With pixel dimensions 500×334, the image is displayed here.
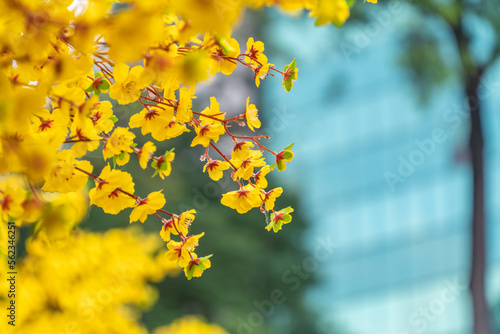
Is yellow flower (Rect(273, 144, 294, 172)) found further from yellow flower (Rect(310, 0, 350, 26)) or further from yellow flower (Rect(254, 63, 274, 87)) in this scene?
yellow flower (Rect(310, 0, 350, 26))

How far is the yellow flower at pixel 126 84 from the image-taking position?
84cm

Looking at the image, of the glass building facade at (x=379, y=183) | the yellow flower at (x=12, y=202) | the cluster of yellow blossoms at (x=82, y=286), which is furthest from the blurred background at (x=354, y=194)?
the yellow flower at (x=12, y=202)

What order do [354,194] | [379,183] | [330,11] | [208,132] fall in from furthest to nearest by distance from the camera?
[354,194]
[379,183]
[208,132]
[330,11]

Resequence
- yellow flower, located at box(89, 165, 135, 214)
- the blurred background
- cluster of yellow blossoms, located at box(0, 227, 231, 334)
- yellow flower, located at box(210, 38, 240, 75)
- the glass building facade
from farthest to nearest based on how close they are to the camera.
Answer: the glass building facade < the blurred background < cluster of yellow blossoms, located at box(0, 227, 231, 334) < yellow flower, located at box(89, 165, 135, 214) < yellow flower, located at box(210, 38, 240, 75)

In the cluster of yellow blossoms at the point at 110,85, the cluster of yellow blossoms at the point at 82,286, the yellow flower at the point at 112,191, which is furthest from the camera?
the cluster of yellow blossoms at the point at 82,286

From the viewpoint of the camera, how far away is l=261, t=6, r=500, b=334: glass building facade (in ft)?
30.0

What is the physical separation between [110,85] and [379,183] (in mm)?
10643

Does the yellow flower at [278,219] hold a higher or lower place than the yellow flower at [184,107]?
lower

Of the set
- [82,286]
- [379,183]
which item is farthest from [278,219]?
[379,183]

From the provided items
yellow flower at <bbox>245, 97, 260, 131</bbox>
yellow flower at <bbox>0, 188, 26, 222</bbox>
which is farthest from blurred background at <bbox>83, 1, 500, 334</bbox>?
yellow flower at <bbox>0, 188, 26, 222</bbox>

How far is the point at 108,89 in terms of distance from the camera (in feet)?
3.02

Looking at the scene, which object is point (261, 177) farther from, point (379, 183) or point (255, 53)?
point (379, 183)

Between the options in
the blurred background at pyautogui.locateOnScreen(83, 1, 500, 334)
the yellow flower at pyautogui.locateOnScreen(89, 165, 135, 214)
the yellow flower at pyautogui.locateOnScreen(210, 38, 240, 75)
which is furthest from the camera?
the blurred background at pyautogui.locateOnScreen(83, 1, 500, 334)

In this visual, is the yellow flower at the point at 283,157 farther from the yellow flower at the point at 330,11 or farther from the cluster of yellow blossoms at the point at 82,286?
the cluster of yellow blossoms at the point at 82,286
